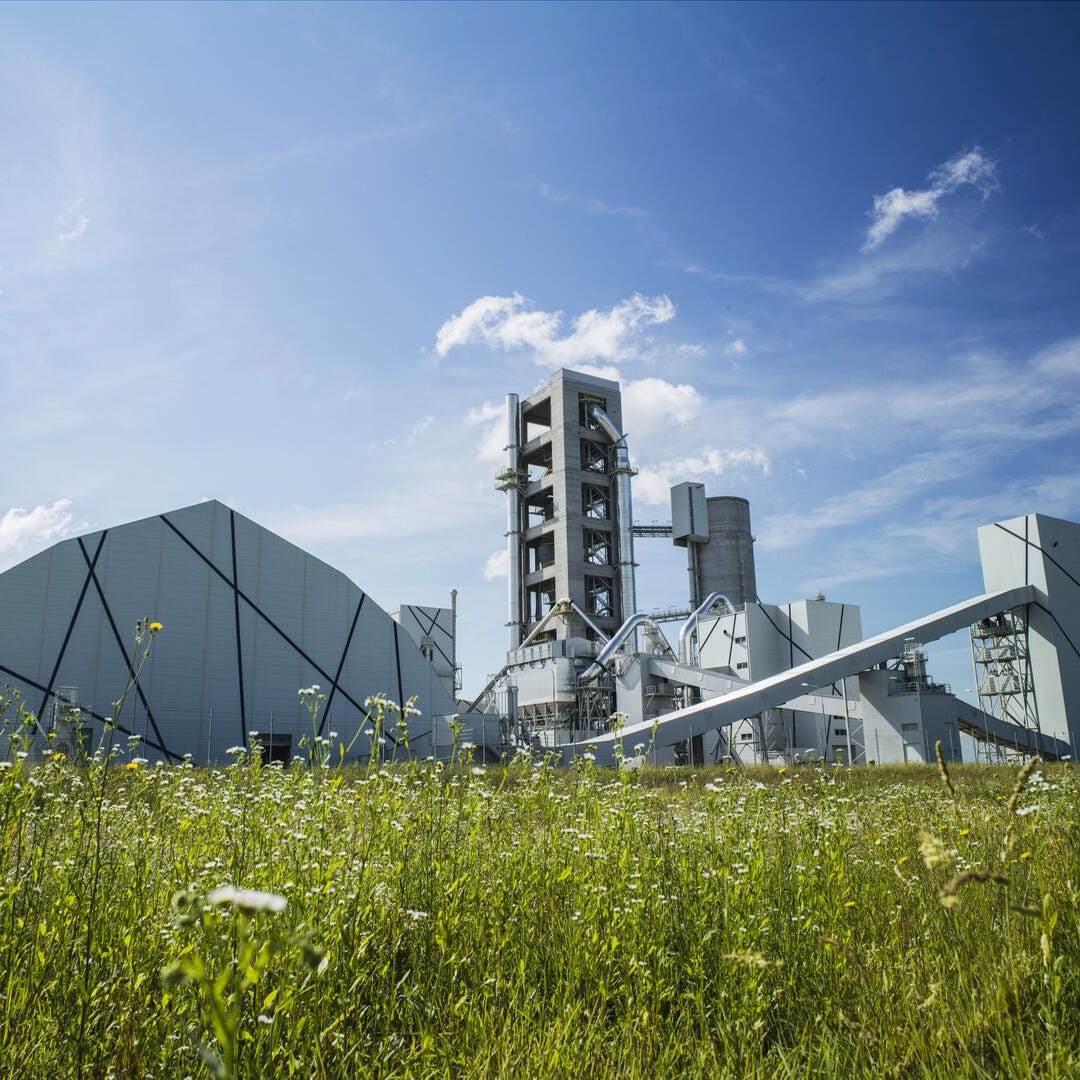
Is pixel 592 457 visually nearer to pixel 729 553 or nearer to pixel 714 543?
pixel 714 543

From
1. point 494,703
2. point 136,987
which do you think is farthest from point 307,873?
point 494,703

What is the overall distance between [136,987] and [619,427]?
5736 centimetres

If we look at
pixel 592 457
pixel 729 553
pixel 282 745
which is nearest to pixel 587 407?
pixel 592 457

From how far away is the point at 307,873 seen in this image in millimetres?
3945

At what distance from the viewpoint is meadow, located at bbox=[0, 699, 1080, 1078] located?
113 inches

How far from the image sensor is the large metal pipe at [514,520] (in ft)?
182

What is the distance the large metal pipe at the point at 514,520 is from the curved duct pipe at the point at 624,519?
614 cm

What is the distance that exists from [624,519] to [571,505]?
376 centimetres

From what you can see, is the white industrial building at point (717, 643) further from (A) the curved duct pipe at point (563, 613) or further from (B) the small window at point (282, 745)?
(B) the small window at point (282, 745)

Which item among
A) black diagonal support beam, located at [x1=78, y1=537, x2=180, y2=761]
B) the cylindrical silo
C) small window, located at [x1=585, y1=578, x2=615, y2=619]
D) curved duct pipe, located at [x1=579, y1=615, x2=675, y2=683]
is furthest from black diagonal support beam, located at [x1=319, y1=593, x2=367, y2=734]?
the cylindrical silo

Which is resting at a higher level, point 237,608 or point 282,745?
point 237,608

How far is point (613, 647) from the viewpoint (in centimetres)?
4538

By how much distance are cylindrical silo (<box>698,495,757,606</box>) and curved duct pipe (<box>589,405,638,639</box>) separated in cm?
638

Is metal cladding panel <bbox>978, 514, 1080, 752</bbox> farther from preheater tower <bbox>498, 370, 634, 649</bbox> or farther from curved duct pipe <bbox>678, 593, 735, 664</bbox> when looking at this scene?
preheater tower <bbox>498, 370, 634, 649</bbox>
